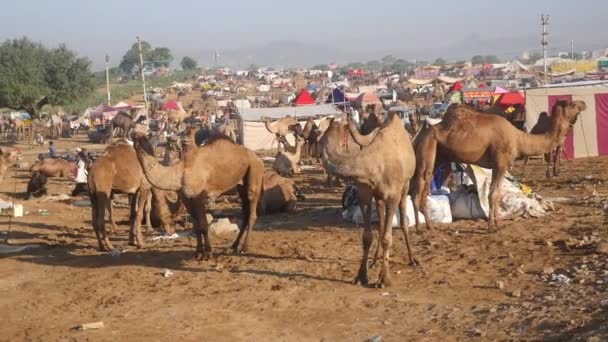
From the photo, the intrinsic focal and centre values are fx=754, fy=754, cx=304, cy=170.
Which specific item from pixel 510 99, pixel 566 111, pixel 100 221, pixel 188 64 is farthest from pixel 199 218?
pixel 188 64

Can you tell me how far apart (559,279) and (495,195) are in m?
3.59

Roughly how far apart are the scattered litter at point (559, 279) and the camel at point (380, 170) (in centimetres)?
190

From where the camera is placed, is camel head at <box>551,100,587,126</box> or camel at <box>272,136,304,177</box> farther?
camel at <box>272,136,304,177</box>

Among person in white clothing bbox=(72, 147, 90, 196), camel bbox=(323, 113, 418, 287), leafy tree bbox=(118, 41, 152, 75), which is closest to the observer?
camel bbox=(323, 113, 418, 287)

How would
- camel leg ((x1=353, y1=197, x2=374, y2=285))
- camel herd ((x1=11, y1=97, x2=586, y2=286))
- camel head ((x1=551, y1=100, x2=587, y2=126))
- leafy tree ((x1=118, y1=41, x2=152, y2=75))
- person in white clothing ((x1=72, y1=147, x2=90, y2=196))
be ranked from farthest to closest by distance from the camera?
leafy tree ((x1=118, y1=41, x2=152, y2=75)), person in white clothing ((x1=72, y1=147, x2=90, y2=196)), camel head ((x1=551, y1=100, x2=587, y2=126)), camel leg ((x1=353, y1=197, x2=374, y2=285)), camel herd ((x1=11, y1=97, x2=586, y2=286))

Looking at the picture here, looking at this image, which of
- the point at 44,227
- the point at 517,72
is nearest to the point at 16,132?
the point at 44,227

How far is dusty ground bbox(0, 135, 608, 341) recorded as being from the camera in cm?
762

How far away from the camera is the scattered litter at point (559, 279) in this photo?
28.4 feet

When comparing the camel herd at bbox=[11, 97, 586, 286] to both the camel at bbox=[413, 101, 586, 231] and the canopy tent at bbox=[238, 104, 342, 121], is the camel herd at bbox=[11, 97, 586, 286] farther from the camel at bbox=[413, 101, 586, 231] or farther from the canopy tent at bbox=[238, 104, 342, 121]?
the canopy tent at bbox=[238, 104, 342, 121]

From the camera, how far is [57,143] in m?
45.3

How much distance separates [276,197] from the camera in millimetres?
15414

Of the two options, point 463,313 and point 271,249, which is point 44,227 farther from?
point 463,313

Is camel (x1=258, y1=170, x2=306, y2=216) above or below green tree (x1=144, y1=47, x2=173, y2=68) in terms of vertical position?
below

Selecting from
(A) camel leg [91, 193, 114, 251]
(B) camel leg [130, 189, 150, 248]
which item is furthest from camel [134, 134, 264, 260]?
(A) camel leg [91, 193, 114, 251]
